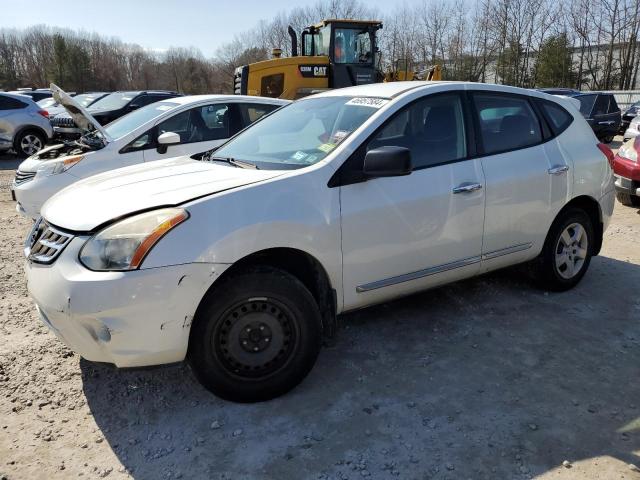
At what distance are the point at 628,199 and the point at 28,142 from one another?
547 inches

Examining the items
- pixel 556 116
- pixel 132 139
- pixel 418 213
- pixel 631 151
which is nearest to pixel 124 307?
pixel 418 213

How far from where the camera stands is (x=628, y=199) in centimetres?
754

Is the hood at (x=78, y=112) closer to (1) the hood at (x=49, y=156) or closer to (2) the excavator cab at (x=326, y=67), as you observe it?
(1) the hood at (x=49, y=156)

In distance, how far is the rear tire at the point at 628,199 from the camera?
7.51 m

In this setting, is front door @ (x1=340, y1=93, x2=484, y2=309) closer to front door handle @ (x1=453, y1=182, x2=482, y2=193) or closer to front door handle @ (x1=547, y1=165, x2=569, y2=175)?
front door handle @ (x1=453, y1=182, x2=482, y2=193)

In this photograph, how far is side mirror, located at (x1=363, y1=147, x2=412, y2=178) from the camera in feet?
9.61

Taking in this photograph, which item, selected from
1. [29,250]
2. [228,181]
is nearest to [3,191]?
[29,250]

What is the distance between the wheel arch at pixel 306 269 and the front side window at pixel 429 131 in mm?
819

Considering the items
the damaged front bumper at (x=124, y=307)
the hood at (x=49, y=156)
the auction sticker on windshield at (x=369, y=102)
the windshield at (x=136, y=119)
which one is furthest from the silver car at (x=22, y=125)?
the damaged front bumper at (x=124, y=307)

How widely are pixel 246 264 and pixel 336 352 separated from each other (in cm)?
106

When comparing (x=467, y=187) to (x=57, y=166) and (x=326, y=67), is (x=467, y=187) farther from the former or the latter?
(x=326, y=67)

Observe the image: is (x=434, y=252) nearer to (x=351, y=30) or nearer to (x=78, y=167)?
(x=78, y=167)

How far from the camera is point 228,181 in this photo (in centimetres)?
290

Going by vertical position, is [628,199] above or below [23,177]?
below
